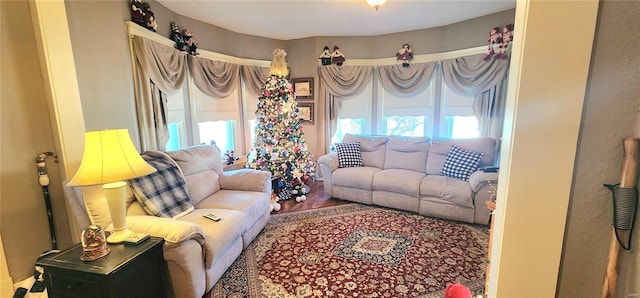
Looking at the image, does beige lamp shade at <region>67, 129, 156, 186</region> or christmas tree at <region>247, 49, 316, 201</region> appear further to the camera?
christmas tree at <region>247, 49, 316, 201</region>

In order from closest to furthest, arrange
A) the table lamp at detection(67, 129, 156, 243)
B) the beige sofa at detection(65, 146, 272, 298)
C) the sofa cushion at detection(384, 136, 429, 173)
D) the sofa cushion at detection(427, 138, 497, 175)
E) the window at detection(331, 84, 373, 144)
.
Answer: the table lamp at detection(67, 129, 156, 243)
the beige sofa at detection(65, 146, 272, 298)
the sofa cushion at detection(427, 138, 497, 175)
the sofa cushion at detection(384, 136, 429, 173)
the window at detection(331, 84, 373, 144)

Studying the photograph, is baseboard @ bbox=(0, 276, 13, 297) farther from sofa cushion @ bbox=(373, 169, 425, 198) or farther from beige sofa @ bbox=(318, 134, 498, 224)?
sofa cushion @ bbox=(373, 169, 425, 198)

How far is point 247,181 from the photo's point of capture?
3008mm

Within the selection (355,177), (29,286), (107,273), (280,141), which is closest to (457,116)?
(355,177)

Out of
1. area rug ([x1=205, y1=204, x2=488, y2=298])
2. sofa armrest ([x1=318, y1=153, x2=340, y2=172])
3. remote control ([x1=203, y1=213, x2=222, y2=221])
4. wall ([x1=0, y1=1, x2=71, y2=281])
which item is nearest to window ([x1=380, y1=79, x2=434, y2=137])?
sofa armrest ([x1=318, y1=153, x2=340, y2=172])

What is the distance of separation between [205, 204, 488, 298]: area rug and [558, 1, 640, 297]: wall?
1432 millimetres

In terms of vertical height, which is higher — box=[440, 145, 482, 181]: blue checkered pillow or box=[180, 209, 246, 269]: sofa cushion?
box=[440, 145, 482, 181]: blue checkered pillow

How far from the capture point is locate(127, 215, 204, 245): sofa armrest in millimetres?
1736

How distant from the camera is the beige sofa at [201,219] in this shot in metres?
1.79

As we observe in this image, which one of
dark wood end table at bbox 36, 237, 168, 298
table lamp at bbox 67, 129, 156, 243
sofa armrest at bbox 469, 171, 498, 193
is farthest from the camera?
sofa armrest at bbox 469, 171, 498, 193

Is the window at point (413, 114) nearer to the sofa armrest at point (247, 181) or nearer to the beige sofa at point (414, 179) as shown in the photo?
the beige sofa at point (414, 179)

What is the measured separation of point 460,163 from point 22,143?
409 centimetres

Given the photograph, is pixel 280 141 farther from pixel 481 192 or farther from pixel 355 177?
pixel 481 192

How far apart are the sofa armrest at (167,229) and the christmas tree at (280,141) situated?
2.19 m
